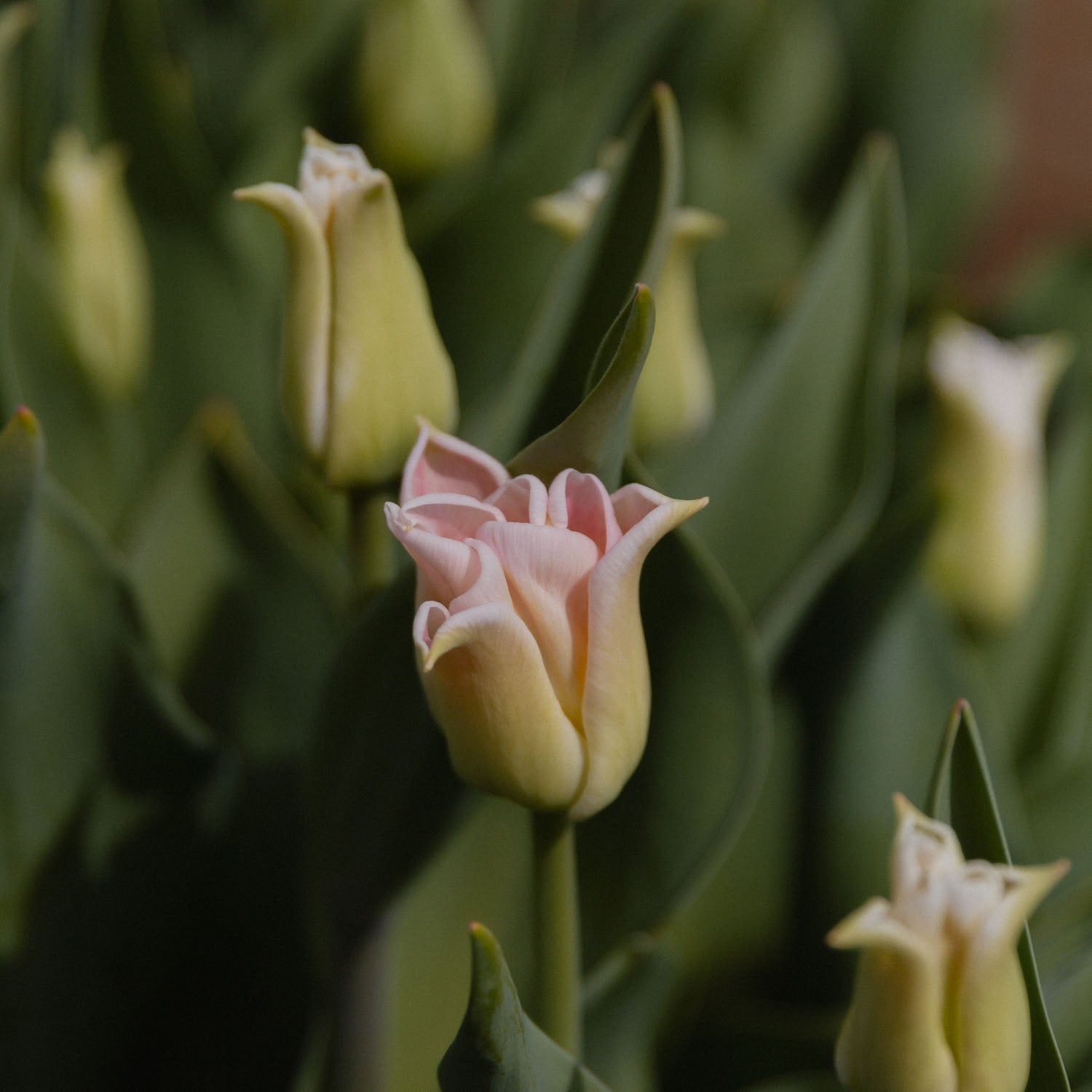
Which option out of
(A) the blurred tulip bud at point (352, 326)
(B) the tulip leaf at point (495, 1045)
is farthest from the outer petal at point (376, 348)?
(B) the tulip leaf at point (495, 1045)

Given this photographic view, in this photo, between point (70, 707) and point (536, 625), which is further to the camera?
point (70, 707)

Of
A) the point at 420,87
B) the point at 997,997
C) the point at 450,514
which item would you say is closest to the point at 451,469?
the point at 450,514

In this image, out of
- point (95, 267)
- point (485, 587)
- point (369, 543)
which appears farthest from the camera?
point (95, 267)

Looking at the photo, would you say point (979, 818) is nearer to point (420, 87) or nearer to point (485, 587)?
point (485, 587)

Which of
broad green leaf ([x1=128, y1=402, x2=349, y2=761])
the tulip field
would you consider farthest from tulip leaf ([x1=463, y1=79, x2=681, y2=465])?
broad green leaf ([x1=128, y1=402, x2=349, y2=761])

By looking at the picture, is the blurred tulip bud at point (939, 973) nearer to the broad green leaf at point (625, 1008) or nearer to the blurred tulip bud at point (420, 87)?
the broad green leaf at point (625, 1008)

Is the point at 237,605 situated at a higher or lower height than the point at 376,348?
lower
